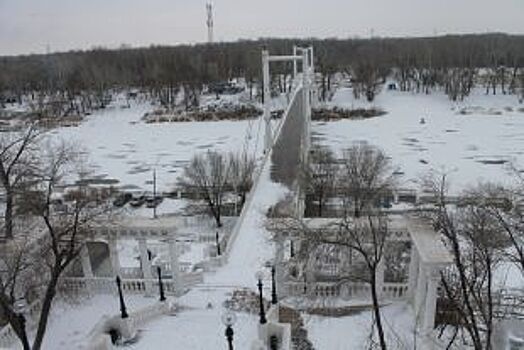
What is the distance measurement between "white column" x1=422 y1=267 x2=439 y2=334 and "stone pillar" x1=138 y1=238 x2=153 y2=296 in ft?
24.7

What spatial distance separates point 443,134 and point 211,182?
24734mm

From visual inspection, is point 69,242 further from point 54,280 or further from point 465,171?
point 465,171

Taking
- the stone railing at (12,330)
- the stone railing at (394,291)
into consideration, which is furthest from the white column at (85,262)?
the stone railing at (394,291)

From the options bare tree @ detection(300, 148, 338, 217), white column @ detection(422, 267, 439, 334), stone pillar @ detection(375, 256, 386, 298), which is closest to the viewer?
white column @ detection(422, 267, 439, 334)

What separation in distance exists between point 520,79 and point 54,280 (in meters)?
66.2

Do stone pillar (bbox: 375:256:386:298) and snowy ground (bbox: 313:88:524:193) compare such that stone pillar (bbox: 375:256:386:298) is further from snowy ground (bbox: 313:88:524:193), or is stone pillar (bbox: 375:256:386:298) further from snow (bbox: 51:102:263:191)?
snow (bbox: 51:102:263:191)

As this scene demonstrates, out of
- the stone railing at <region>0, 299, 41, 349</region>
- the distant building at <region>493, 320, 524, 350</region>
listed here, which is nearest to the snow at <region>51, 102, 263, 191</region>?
the stone railing at <region>0, 299, 41, 349</region>

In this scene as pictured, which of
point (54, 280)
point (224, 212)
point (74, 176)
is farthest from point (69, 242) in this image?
point (74, 176)

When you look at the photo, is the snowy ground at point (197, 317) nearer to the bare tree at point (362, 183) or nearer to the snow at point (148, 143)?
the bare tree at point (362, 183)

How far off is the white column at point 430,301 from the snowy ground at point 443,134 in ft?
58.1

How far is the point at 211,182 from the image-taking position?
26969mm

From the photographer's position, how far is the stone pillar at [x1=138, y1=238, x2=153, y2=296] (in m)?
14.6

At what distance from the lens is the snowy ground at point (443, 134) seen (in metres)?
33.3

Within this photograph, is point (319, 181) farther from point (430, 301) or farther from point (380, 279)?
point (430, 301)
